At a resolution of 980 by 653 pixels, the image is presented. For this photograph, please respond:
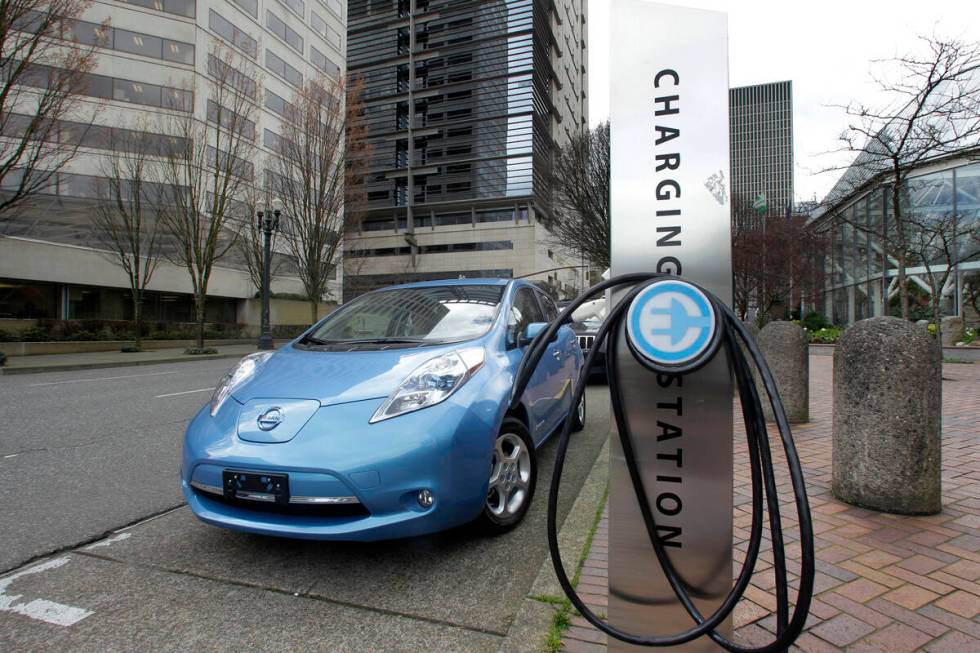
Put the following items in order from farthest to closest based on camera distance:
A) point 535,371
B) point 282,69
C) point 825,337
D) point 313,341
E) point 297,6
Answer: point 297,6 → point 282,69 → point 825,337 → point 313,341 → point 535,371

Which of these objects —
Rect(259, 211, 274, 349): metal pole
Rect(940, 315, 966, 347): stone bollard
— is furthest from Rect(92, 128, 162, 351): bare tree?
Rect(940, 315, 966, 347): stone bollard

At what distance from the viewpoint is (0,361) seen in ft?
45.9

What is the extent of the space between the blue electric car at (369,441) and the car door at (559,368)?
2.40 ft

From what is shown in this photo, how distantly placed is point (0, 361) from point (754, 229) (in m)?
28.7

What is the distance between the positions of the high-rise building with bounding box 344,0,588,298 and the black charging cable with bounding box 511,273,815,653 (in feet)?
186

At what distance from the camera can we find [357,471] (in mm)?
2344

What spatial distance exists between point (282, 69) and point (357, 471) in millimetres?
43604

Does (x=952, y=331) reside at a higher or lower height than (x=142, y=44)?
lower

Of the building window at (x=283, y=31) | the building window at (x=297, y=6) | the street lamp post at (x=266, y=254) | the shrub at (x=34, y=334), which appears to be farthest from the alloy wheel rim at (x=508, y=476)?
the building window at (x=297, y=6)

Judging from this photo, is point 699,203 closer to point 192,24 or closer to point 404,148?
point 192,24

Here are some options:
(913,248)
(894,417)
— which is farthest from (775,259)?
(894,417)

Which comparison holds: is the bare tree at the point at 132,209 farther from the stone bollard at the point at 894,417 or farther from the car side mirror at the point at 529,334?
the stone bollard at the point at 894,417

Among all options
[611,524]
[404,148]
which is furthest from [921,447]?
[404,148]

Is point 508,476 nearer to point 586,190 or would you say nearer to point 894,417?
point 894,417
